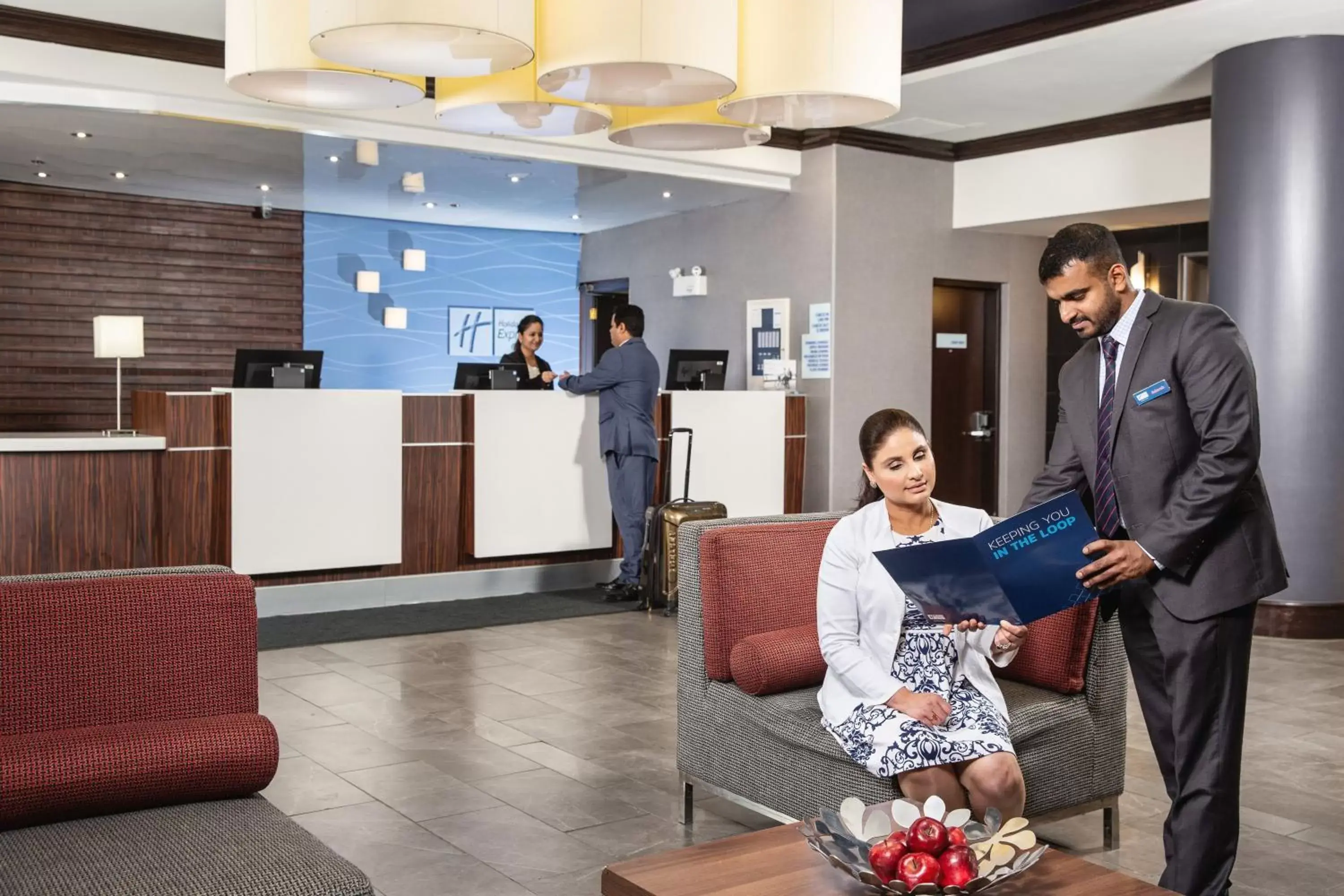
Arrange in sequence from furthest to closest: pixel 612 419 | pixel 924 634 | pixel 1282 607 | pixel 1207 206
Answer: pixel 1207 206
pixel 612 419
pixel 1282 607
pixel 924 634

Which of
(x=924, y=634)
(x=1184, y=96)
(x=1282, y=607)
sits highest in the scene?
(x=1184, y=96)

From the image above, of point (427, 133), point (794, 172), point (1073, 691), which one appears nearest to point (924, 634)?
point (1073, 691)

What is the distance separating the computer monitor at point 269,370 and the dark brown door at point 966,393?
209 inches

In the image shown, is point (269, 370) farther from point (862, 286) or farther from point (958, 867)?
point (958, 867)

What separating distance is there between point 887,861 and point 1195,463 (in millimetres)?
1276

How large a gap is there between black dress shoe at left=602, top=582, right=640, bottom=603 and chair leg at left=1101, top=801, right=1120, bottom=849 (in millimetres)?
4577

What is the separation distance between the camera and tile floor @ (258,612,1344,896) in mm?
3635

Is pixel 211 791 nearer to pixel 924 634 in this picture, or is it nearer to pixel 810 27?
pixel 924 634

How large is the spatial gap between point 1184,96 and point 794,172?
2892mm

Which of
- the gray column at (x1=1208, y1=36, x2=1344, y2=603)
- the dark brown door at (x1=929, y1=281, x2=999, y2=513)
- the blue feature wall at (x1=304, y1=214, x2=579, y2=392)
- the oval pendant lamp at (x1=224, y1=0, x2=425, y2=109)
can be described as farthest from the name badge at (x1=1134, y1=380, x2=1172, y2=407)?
the blue feature wall at (x1=304, y1=214, x2=579, y2=392)

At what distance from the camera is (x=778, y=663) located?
3.56 metres

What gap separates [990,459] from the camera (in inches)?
431

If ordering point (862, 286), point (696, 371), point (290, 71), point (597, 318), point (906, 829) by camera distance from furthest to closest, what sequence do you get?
point (597, 318), point (862, 286), point (696, 371), point (290, 71), point (906, 829)

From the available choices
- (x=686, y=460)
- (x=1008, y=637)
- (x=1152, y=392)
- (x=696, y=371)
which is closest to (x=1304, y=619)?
(x=686, y=460)
